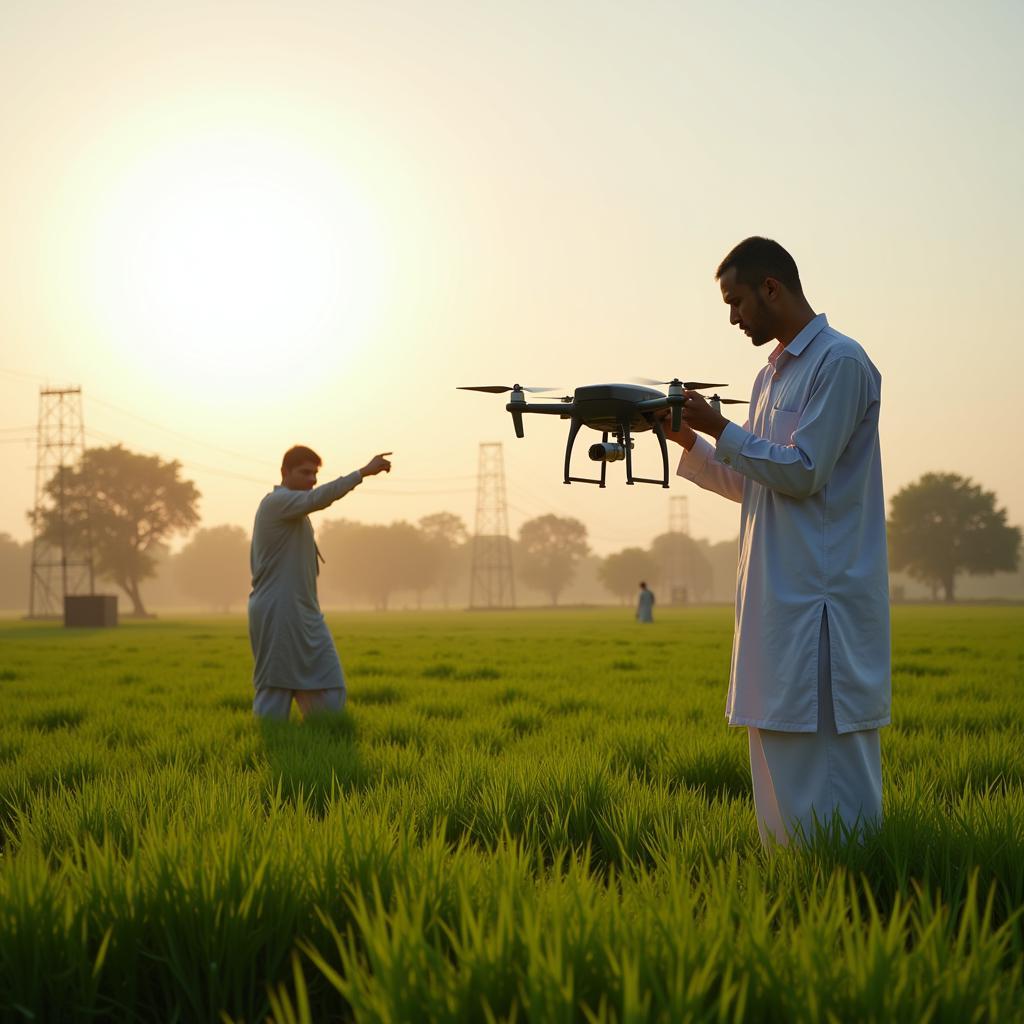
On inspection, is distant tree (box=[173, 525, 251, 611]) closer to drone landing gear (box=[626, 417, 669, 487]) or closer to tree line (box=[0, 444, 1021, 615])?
tree line (box=[0, 444, 1021, 615])

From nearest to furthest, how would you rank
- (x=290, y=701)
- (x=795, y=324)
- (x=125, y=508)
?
(x=795, y=324)
(x=290, y=701)
(x=125, y=508)

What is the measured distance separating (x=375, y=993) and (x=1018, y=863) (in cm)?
220

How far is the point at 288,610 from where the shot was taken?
8.01m

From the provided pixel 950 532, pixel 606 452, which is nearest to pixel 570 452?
pixel 606 452

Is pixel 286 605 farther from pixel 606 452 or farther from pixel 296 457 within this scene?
pixel 606 452

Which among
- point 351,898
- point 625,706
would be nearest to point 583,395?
point 351,898

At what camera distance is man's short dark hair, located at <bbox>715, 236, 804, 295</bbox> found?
3.43 meters

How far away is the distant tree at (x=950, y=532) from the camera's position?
103 metres

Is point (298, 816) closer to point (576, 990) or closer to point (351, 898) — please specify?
point (351, 898)

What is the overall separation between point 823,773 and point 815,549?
0.80 metres

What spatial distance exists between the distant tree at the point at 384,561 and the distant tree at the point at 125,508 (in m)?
58.6

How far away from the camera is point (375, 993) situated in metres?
1.92

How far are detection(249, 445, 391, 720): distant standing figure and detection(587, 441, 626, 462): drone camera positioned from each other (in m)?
5.09

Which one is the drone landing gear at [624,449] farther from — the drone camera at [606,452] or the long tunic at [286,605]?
the long tunic at [286,605]
